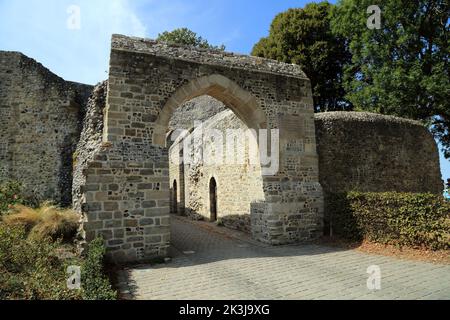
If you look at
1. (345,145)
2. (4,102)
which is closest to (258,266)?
(345,145)

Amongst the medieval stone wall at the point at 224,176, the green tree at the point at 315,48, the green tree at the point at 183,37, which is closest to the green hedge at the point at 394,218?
the medieval stone wall at the point at 224,176

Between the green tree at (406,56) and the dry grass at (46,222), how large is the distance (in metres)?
14.0

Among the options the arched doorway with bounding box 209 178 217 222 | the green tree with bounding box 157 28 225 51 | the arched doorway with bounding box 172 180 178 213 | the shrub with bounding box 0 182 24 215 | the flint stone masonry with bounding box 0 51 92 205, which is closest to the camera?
the shrub with bounding box 0 182 24 215

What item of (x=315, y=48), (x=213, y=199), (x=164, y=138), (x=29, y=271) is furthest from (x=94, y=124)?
(x=315, y=48)

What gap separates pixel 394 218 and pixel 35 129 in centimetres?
1327

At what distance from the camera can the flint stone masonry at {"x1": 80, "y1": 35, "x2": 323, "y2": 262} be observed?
6.89 metres

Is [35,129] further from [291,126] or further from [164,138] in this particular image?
[291,126]

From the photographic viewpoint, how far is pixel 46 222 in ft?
23.6

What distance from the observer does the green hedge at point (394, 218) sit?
6895 mm

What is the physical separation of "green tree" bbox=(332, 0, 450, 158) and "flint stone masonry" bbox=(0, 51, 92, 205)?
45.6 feet

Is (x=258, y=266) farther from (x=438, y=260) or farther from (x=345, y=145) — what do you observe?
(x=345, y=145)

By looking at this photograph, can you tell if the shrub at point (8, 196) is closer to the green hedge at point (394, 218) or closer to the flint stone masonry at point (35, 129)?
the flint stone masonry at point (35, 129)

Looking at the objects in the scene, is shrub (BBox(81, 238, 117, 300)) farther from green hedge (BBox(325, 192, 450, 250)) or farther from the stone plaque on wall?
green hedge (BBox(325, 192, 450, 250))

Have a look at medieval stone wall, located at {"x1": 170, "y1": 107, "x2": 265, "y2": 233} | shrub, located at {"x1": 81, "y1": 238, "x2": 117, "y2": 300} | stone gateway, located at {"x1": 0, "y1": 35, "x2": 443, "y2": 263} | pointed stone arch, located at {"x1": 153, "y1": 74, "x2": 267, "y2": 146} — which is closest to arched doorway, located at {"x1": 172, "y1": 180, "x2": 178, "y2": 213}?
medieval stone wall, located at {"x1": 170, "y1": 107, "x2": 265, "y2": 233}
